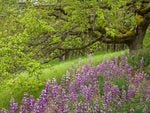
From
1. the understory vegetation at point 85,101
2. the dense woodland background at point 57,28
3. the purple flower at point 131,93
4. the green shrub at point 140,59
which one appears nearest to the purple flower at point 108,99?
the understory vegetation at point 85,101

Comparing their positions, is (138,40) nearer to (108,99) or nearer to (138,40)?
(138,40)

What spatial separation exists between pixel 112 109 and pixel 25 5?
5298mm

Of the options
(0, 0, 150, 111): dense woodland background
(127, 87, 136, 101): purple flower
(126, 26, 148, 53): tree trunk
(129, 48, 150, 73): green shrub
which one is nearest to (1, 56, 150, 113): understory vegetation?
(127, 87, 136, 101): purple flower

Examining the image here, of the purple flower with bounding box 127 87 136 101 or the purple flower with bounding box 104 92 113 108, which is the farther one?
the purple flower with bounding box 127 87 136 101

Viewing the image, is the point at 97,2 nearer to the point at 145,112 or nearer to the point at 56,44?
the point at 56,44

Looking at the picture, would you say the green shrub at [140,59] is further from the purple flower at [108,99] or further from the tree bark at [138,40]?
the purple flower at [108,99]

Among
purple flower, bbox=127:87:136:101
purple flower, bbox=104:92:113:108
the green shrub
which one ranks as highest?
purple flower, bbox=104:92:113:108

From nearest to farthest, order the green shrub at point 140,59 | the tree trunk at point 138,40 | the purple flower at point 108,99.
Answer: the purple flower at point 108,99
the green shrub at point 140,59
the tree trunk at point 138,40

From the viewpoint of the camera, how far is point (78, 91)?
879 cm

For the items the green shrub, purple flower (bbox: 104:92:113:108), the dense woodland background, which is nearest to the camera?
purple flower (bbox: 104:92:113:108)

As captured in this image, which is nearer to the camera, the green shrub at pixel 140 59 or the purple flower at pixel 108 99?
the purple flower at pixel 108 99

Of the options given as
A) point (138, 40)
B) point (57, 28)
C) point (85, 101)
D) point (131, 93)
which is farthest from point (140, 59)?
point (85, 101)

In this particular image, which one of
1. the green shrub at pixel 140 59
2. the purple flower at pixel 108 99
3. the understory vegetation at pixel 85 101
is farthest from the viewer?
the green shrub at pixel 140 59

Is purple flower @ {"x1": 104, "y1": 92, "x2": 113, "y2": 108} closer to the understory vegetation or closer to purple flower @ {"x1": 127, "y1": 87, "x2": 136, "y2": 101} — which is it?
the understory vegetation
